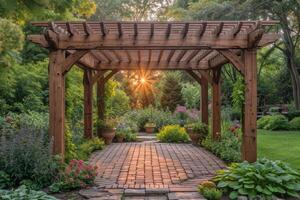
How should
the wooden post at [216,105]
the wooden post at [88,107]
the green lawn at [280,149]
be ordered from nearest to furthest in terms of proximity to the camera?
Result: the green lawn at [280,149], the wooden post at [216,105], the wooden post at [88,107]

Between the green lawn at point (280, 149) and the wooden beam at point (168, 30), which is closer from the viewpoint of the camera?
the wooden beam at point (168, 30)

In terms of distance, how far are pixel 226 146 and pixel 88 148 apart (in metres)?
3.40

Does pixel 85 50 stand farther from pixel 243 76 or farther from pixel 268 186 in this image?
pixel 268 186

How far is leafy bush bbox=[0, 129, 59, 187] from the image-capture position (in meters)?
6.21

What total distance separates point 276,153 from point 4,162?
6.39m

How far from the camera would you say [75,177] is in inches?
248

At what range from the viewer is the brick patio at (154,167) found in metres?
6.50

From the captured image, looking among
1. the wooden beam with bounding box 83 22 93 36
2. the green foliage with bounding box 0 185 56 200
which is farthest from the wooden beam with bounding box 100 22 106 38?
the green foliage with bounding box 0 185 56 200

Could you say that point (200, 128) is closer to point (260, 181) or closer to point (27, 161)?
point (260, 181)

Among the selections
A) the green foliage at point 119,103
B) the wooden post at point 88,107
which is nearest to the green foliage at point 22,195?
the wooden post at point 88,107

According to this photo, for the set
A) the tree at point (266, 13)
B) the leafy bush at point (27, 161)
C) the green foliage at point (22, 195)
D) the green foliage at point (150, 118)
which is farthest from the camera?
the green foliage at point (150, 118)

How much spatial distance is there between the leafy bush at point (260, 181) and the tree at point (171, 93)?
15689 mm

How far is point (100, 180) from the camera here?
6.82 metres

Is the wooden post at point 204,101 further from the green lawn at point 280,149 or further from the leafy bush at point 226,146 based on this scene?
the green lawn at point 280,149
